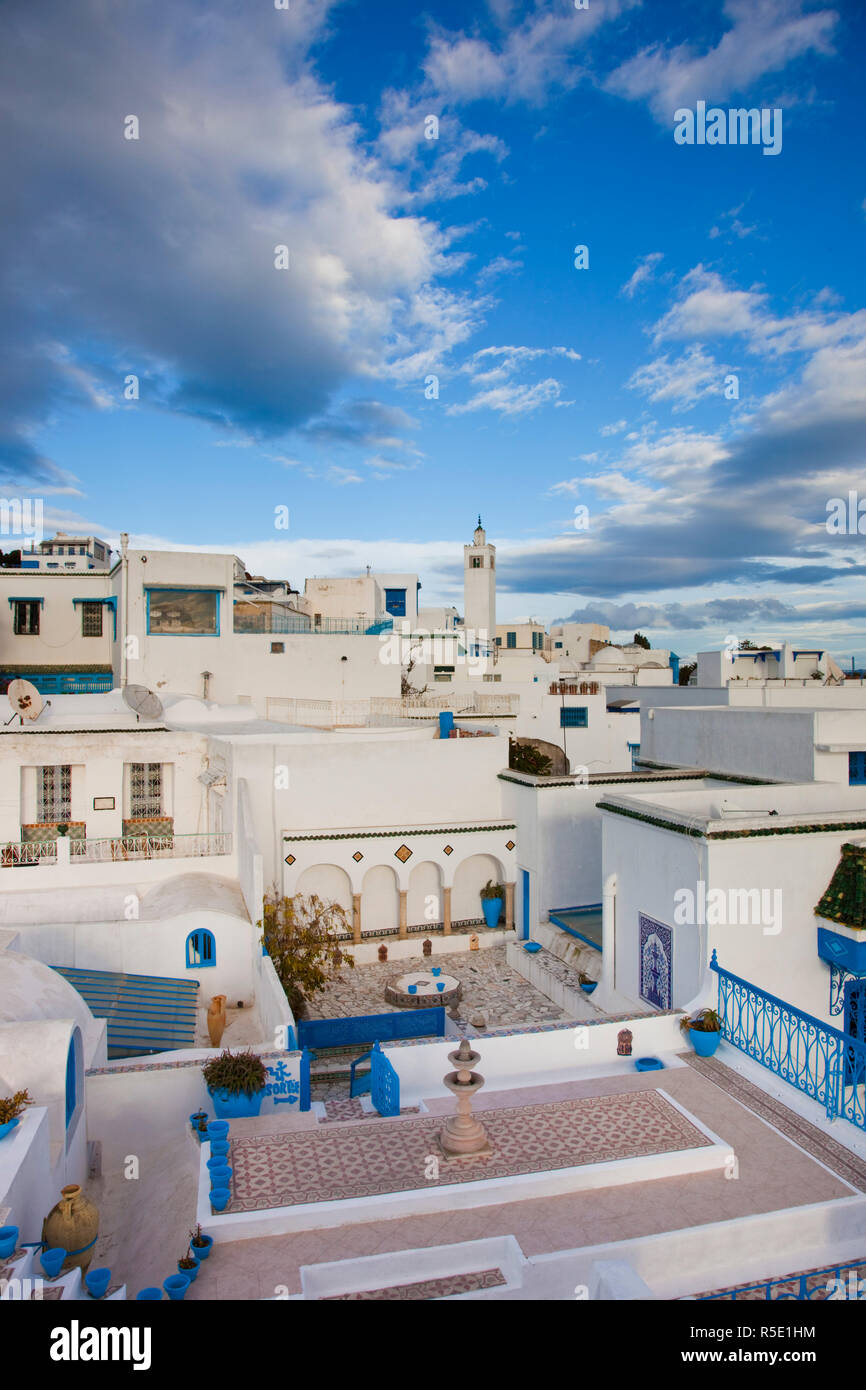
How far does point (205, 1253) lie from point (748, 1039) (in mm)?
5181

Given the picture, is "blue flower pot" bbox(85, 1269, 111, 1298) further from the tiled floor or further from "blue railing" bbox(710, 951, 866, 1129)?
"blue railing" bbox(710, 951, 866, 1129)

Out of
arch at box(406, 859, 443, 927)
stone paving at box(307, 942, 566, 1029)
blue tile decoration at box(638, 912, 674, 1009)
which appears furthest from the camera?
arch at box(406, 859, 443, 927)

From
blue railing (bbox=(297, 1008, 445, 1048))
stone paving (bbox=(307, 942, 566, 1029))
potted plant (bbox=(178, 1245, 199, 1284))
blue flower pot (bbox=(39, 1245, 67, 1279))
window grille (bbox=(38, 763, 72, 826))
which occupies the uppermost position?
window grille (bbox=(38, 763, 72, 826))

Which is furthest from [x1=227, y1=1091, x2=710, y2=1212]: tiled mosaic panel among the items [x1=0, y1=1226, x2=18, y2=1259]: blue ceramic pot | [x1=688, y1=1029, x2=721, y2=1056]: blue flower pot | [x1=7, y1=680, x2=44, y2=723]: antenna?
[x1=7, y1=680, x2=44, y2=723]: antenna

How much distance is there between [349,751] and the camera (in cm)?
1580

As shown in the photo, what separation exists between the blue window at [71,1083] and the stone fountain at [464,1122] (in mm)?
2867

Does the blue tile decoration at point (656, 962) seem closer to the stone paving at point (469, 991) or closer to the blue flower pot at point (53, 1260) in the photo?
the stone paving at point (469, 991)

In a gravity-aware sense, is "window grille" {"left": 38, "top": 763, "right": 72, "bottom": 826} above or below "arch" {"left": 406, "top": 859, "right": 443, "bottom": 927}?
above

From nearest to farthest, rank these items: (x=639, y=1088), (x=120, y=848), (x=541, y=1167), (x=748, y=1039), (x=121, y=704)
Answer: (x=541, y=1167), (x=639, y=1088), (x=748, y=1039), (x=120, y=848), (x=121, y=704)

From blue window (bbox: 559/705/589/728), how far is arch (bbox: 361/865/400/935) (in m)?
10.2

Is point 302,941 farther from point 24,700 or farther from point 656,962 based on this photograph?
point 24,700

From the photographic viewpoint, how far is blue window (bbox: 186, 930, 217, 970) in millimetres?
11516

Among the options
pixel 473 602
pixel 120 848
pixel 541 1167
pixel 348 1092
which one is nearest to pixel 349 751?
pixel 120 848
